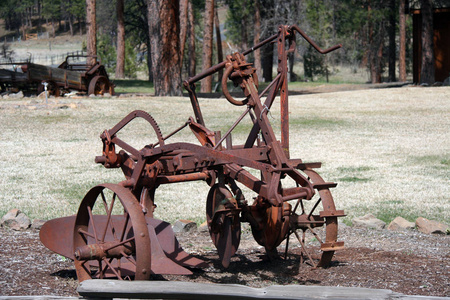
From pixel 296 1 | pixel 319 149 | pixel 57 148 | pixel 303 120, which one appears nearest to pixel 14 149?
pixel 57 148

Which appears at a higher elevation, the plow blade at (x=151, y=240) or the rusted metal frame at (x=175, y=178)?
the rusted metal frame at (x=175, y=178)

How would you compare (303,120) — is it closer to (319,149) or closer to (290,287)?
(319,149)

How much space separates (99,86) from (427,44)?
Result: 574 inches

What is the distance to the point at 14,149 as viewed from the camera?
1462cm

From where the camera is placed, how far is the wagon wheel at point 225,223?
4992 mm

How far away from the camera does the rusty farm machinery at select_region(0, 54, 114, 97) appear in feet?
72.5

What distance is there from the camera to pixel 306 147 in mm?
14586

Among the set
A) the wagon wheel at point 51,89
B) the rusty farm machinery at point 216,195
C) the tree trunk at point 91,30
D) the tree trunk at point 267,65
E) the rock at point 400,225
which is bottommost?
the rock at point 400,225

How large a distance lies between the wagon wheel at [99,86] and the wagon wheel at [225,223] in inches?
728

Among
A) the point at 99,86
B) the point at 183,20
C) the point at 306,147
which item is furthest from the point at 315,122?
the point at 183,20

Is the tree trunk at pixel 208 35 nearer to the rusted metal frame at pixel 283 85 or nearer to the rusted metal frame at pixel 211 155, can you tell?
the rusted metal frame at pixel 283 85

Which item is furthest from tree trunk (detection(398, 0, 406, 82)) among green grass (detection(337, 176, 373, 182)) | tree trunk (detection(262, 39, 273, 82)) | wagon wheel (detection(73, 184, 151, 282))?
wagon wheel (detection(73, 184, 151, 282))

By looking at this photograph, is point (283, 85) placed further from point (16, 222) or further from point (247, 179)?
point (16, 222)

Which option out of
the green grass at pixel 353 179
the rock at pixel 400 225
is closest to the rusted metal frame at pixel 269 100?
the rock at pixel 400 225
